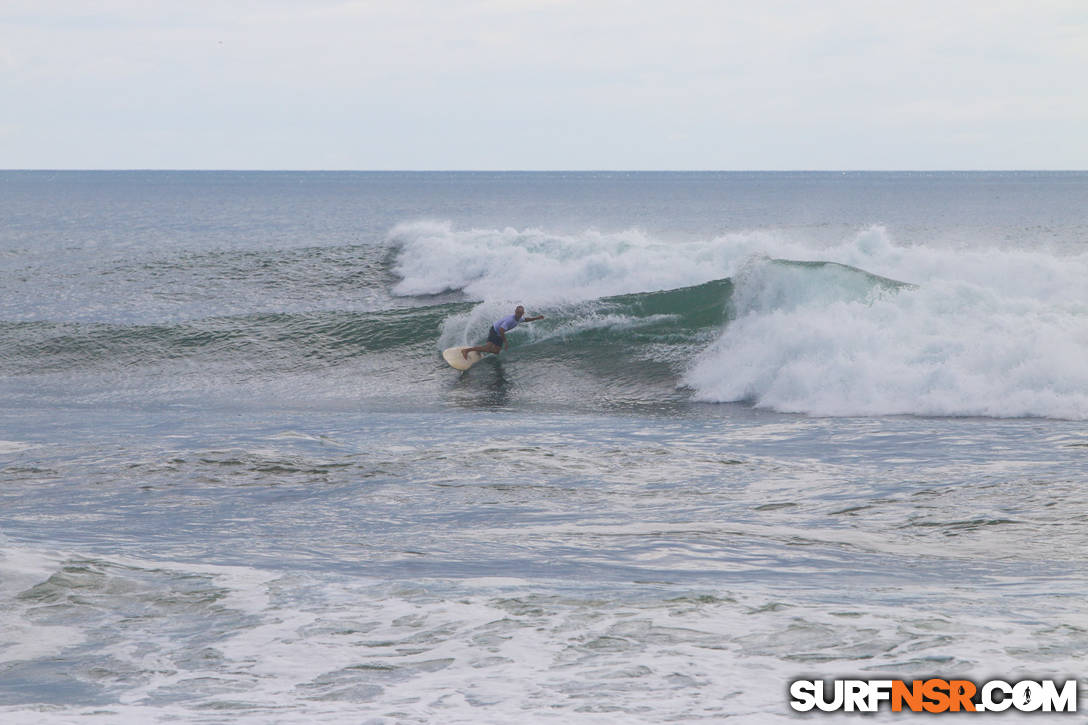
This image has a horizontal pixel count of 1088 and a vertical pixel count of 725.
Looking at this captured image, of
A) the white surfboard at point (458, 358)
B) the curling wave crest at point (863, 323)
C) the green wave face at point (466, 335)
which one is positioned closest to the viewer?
the curling wave crest at point (863, 323)

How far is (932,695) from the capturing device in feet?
17.9

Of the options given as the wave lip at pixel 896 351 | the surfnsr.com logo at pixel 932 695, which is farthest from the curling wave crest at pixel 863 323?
the surfnsr.com logo at pixel 932 695

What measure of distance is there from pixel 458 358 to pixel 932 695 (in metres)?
15.4

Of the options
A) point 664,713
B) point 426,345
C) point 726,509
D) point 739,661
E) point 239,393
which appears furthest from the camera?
point 426,345

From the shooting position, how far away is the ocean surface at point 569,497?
594 centimetres

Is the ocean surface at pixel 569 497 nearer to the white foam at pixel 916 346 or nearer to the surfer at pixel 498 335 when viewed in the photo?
the white foam at pixel 916 346

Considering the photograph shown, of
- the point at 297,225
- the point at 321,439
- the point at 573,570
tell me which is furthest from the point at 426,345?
the point at 297,225

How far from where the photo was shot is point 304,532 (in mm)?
9297

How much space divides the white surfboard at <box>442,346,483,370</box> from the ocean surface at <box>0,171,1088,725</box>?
15.2 inches

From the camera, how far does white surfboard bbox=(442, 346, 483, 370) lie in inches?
794

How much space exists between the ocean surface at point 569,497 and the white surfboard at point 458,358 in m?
0.39

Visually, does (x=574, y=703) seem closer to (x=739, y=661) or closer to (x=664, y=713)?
(x=664, y=713)

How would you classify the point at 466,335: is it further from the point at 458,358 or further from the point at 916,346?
the point at 916,346

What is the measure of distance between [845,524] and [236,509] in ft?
18.9
